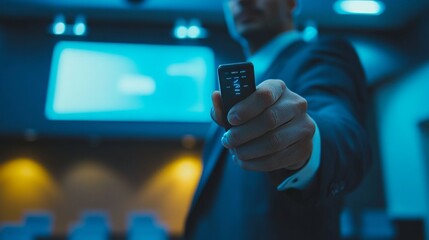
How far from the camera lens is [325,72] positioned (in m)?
0.61

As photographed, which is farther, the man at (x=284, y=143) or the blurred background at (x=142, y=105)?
the blurred background at (x=142, y=105)

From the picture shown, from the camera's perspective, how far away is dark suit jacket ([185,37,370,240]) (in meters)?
0.48

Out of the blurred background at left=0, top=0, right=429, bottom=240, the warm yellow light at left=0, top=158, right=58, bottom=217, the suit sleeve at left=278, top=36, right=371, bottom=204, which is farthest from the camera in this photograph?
the warm yellow light at left=0, top=158, right=58, bottom=217

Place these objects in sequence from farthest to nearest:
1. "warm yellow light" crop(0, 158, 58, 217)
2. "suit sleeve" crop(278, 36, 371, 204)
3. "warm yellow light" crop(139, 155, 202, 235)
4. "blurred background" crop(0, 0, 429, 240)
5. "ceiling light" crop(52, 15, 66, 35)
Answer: "warm yellow light" crop(139, 155, 202, 235)
"warm yellow light" crop(0, 158, 58, 217)
"ceiling light" crop(52, 15, 66, 35)
"blurred background" crop(0, 0, 429, 240)
"suit sleeve" crop(278, 36, 371, 204)

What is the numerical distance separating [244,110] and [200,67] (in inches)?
142

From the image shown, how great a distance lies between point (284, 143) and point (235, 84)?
77 mm

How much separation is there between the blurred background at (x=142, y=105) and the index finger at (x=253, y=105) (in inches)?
133

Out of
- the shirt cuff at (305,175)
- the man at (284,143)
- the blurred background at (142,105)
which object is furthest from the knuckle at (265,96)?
the blurred background at (142,105)

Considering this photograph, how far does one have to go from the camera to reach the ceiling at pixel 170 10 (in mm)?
4340

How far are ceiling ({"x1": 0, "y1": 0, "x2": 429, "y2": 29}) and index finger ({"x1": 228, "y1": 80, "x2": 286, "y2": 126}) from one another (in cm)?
410

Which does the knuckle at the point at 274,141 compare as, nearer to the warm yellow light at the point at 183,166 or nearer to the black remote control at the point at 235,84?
the black remote control at the point at 235,84

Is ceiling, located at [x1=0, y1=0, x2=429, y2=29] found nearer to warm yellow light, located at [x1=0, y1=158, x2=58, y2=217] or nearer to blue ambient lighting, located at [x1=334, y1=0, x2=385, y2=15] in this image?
blue ambient lighting, located at [x1=334, y1=0, x2=385, y2=15]

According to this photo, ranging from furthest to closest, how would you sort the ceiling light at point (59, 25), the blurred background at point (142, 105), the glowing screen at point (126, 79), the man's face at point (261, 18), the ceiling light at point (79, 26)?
the ceiling light at point (59, 25) < the ceiling light at point (79, 26) < the blurred background at point (142, 105) < the glowing screen at point (126, 79) < the man's face at point (261, 18)

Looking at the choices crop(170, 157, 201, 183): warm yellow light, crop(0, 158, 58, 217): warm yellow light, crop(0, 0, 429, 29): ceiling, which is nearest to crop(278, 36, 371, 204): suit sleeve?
crop(0, 0, 429, 29): ceiling
